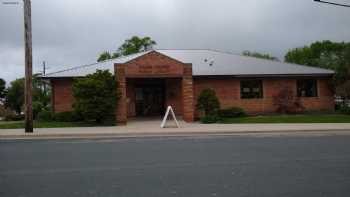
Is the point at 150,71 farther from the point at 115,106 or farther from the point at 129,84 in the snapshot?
the point at 129,84

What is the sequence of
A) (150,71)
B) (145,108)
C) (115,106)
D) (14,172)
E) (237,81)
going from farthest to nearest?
(145,108) → (237,81) → (150,71) → (115,106) → (14,172)

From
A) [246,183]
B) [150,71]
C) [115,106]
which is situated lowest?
[246,183]

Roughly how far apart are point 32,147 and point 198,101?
14.8 metres

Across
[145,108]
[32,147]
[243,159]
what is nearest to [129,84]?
[145,108]

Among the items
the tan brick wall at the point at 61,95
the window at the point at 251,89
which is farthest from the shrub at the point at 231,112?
the tan brick wall at the point at 61,95

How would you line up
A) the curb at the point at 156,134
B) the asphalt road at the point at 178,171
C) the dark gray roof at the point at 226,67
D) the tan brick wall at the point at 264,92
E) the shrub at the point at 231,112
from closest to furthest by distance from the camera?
the asphalt road at the point at 178,171, the curb at the point at 156,134, the shrub at the point at 231,112, the dark gray roof at the point at 226,67, the tan brick wall at the point at 264,92

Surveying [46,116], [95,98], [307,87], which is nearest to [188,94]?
[95,98]

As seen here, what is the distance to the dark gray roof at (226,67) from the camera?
30500mm

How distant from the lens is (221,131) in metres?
20.2

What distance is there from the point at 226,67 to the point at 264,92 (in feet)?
11.1

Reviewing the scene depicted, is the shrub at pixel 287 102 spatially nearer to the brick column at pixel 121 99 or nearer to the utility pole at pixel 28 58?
the brick column at pixel 121 99

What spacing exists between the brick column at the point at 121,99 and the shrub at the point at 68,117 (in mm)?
2576

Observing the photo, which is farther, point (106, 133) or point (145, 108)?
point (145, 108)

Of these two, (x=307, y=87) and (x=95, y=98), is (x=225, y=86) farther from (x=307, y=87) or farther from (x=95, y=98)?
(x=95, y=98)
